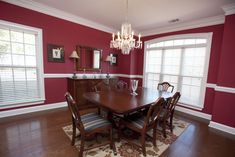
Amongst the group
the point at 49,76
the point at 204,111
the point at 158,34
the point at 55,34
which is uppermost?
the point at 158,34

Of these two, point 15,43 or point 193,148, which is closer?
point 193,148

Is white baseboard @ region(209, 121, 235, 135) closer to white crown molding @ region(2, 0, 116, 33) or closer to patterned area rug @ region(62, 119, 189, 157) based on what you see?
patterned area rug @ region(62, 119, 189, 157)

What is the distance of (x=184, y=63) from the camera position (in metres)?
3.59

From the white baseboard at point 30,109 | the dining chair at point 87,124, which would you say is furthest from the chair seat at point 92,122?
the white baseboard at point 30,109

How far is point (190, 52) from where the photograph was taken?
11.3 ft

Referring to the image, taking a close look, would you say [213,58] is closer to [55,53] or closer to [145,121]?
[145,121]

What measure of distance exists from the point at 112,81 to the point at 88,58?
1145mm

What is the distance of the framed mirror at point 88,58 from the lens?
3742 mm

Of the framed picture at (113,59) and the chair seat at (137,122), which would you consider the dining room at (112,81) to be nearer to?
the chair seat at (137,122)

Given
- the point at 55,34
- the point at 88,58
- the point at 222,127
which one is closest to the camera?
the point at 222,127

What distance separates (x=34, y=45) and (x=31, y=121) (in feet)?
6.09

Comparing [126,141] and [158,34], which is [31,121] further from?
[158,34]

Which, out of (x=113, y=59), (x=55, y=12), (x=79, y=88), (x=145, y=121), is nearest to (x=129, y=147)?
(x=145, y=121)

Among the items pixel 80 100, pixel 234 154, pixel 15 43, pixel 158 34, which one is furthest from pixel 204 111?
pixel 15 43
